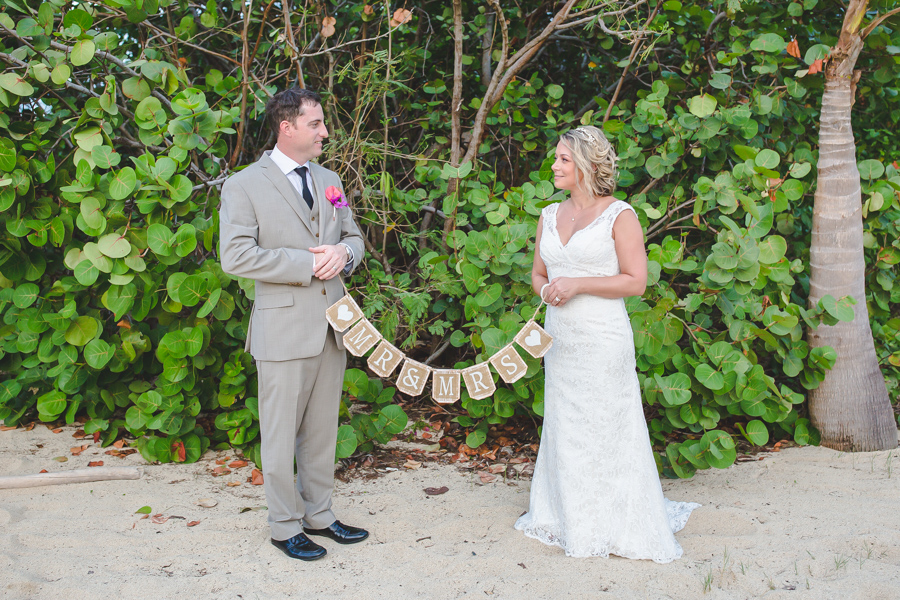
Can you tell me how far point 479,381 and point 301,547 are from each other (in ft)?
3.29

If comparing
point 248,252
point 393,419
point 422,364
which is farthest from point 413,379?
point 248,252

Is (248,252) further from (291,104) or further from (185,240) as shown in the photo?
(185,240)

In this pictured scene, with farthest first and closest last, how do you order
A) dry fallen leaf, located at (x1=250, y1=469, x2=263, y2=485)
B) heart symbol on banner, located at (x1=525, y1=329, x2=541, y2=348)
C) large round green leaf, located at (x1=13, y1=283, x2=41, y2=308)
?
large round green leaf, located at (x1=13, y1=283, x2=41, y2=308), dry fallen leaf, located at (x1=250, y1=469, x2=263, y2=485), heart symbol on banner, located at (x1=525, y1=329, x2=541, y2=348)

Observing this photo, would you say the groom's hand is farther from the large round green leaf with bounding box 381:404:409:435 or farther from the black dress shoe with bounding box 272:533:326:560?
the large round green leaf with bounding box 381:404:409:435

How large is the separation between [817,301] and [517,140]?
2.13 meters

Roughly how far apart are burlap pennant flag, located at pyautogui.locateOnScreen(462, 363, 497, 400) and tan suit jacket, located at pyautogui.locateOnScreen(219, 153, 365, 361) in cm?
69

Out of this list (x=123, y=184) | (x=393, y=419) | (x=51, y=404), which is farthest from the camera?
(x=51, y=404)

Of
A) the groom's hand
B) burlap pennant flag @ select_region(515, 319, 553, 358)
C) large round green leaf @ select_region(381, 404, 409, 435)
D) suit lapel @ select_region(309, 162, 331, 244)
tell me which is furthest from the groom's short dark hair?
large round green leaf @ select_region(381, 404, 409, 435)

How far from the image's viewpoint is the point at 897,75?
407 centimetres

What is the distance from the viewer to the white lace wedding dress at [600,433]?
9.01 ft

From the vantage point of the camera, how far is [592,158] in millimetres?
2658

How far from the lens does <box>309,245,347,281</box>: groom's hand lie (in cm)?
265

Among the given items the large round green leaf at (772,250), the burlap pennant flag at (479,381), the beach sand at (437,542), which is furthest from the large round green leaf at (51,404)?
the large round green leaf at (772,250)

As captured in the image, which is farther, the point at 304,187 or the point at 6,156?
the point at 6,156
